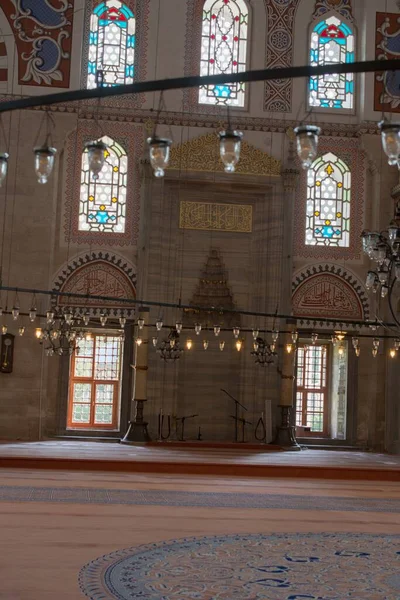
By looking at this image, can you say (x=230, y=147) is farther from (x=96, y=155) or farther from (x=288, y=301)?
(x=288, y=301)

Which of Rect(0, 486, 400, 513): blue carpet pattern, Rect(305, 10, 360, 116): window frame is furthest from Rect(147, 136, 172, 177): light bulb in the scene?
Rect(305, 10, 360, 116): window frame

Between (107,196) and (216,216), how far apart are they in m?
1.96

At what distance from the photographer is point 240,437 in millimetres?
16719

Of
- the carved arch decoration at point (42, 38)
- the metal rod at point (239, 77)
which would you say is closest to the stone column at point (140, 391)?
the carved arch decoration at point (42, 38)

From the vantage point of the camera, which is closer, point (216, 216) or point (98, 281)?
point (98, 281)

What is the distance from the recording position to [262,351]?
52.0ft

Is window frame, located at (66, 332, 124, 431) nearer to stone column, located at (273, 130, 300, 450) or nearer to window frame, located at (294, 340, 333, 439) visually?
stone column, located at (273, 130, 300, 450)

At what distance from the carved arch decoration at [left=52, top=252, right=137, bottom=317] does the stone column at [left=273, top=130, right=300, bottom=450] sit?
265cm

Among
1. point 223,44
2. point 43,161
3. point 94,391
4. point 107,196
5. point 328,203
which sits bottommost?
point 94,391

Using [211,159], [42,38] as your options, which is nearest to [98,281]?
[211,159]

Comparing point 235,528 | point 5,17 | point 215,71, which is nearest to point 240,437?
point 215,71

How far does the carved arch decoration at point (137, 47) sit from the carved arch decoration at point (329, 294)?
427cm

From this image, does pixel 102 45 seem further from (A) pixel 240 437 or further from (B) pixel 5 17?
(A) pixel 240 437

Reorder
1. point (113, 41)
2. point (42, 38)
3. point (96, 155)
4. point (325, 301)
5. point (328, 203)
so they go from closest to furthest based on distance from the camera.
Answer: point (96, 155) < point (42, 38) < point (325, 301) < point (113, 41) < point (328, 203)
